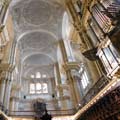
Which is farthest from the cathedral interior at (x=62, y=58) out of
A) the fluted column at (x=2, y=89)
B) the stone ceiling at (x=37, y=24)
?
the fluted column at (x=2, y=89)

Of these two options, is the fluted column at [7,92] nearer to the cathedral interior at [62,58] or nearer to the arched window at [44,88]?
the cathedral interior at [62,58]

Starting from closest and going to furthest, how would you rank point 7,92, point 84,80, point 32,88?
point 7,92 < point 84,80 < point 32,88

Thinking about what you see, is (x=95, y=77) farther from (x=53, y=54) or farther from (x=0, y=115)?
(x=53, y=54)

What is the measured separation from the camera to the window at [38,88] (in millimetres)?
26094

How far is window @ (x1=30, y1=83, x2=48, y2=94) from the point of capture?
85.6ft

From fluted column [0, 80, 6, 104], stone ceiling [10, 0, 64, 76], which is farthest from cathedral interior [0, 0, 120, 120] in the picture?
fluted column [0, 80, 6, 104]

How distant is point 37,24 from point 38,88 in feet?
35.6

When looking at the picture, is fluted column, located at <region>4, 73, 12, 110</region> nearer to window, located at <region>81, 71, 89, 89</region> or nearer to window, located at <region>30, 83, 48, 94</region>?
window, located at <region>81, 71, 89, 89</region>

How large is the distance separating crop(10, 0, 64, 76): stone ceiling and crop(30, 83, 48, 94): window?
5.19 m

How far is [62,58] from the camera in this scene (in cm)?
2105

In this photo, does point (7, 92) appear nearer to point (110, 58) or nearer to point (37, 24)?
point (37, 24)

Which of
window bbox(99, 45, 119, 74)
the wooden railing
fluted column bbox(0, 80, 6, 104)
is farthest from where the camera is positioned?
fluted column bbox(0, 80, 6, 104)

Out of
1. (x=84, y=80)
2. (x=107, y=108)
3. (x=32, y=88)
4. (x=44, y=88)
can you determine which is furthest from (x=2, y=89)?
(x=44, y=88)

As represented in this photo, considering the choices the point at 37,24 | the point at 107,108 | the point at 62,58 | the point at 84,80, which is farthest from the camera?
the point at 37,24
